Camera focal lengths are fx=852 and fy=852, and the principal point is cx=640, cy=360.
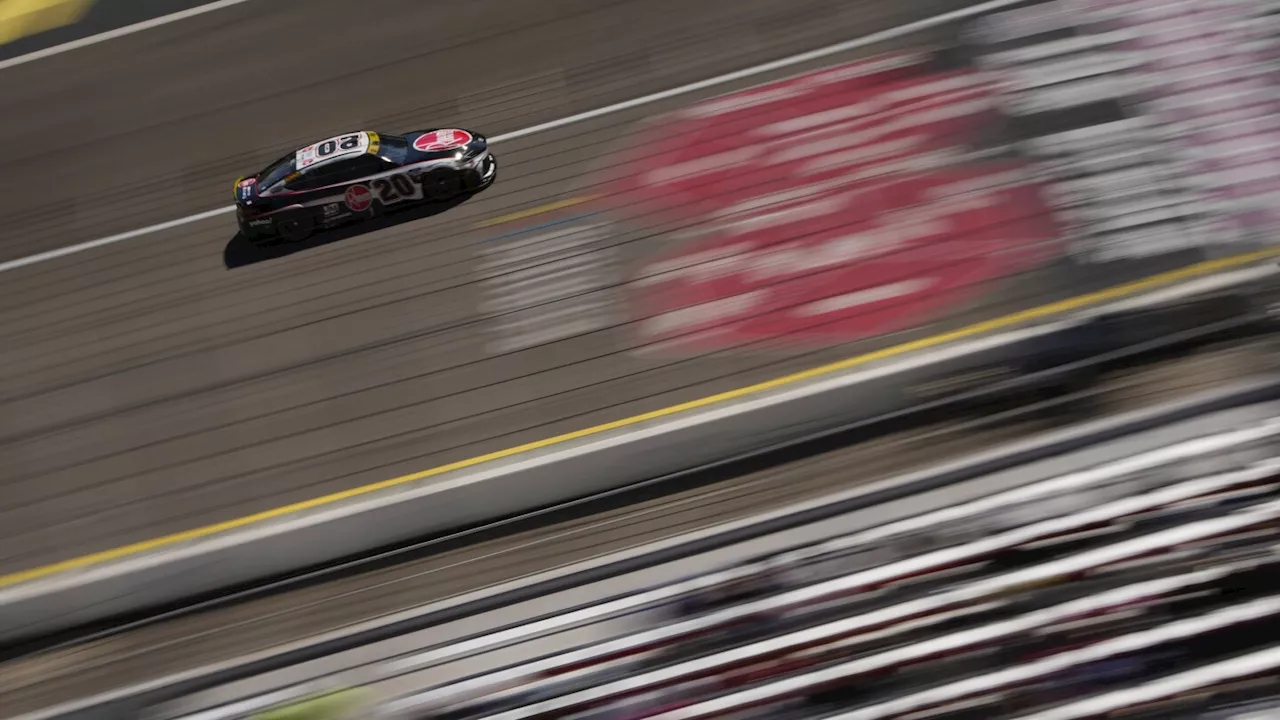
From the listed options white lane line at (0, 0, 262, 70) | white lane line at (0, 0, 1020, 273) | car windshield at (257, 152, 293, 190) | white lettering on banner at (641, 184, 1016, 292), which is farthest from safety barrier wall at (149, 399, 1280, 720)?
white lane line at (0, 0, 262, 70)

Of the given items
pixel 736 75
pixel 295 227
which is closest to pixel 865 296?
pixel 736 75

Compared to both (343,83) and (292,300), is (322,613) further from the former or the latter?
(343,83)

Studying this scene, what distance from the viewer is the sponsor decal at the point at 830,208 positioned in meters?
12.1

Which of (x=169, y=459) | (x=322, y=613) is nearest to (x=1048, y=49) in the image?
(x=322, y=613)

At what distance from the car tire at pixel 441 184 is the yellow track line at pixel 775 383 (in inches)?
182

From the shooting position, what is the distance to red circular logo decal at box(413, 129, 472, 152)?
13.6 meters

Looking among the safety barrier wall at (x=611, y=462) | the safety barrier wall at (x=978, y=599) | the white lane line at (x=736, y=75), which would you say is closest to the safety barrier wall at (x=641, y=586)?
the safety barrier wall at (x=978, y=599)

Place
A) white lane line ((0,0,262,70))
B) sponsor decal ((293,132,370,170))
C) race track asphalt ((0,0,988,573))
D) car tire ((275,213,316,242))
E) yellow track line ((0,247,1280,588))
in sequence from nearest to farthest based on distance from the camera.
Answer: yellow track line ((0,247,1280,588)) < race track asphalt ((0,0,988,573)) < sponsor decal ((293,132,370,170)) < car tire ((275,213,316,242)) < white lane line ((0,0,262,70))

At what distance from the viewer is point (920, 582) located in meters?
9.85

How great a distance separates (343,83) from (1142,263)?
45.0ft

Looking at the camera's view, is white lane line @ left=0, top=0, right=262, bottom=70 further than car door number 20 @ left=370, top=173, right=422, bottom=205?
Yes

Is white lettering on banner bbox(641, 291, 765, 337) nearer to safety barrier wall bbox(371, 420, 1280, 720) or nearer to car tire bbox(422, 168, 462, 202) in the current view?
safety barrier wall bbox(371, 420, 1280, 720)

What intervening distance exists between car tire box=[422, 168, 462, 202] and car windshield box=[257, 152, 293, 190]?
220 cm

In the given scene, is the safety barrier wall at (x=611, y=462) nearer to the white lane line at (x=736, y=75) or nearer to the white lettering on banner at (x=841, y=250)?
the white lettering on banner at (x=841, y=250)
